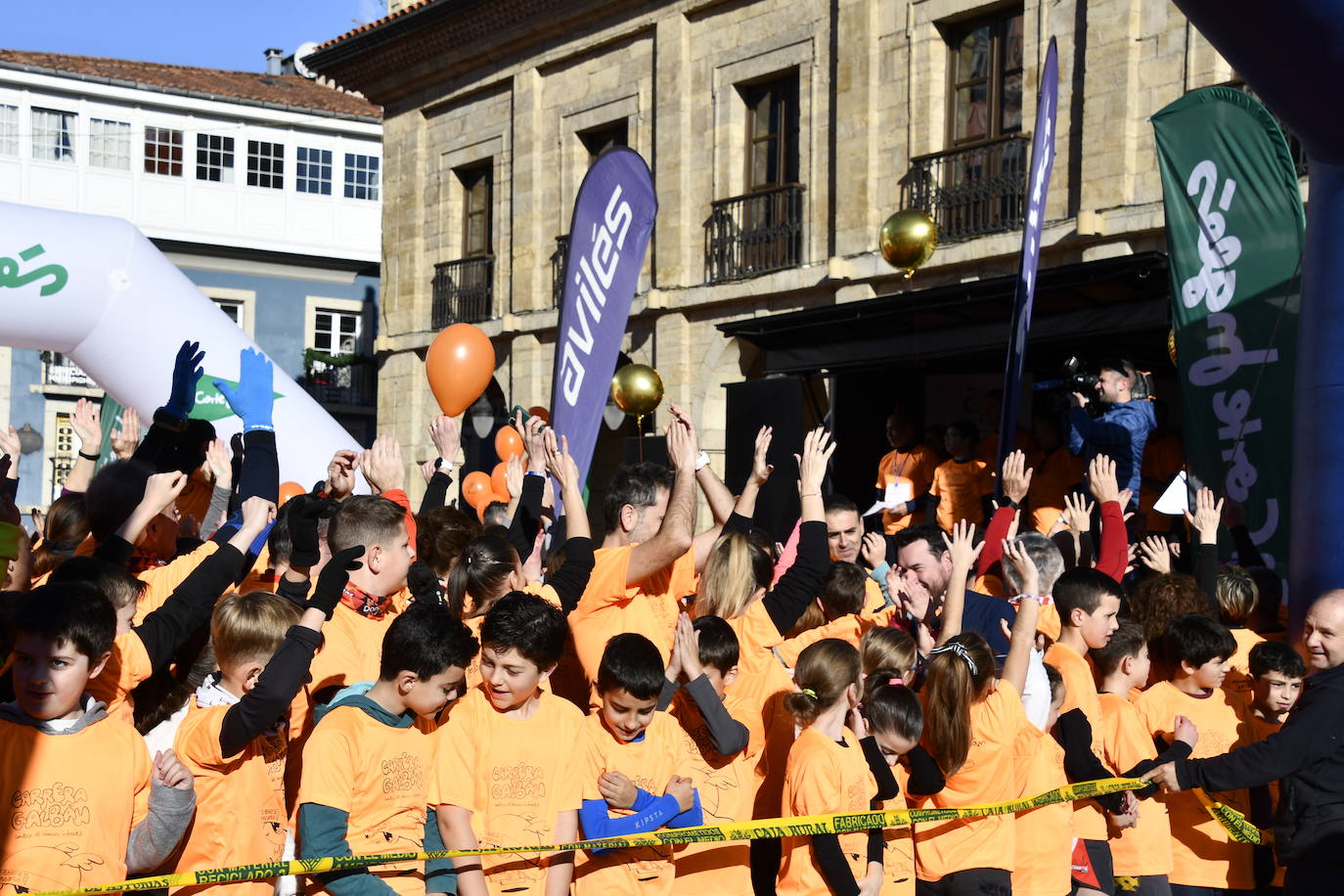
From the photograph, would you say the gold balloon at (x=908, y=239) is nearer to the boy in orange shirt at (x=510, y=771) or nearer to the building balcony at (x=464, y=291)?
the boy in orange shirt at (x=510, y=771)

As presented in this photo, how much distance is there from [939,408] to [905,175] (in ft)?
7.99

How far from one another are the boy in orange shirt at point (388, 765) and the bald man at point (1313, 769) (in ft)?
8.59

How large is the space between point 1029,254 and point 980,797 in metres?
4.60

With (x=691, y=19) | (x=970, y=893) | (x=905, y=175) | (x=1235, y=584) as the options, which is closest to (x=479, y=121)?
(x=691, y=19)

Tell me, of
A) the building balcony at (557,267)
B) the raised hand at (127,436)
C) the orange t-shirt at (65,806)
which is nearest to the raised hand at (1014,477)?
the raised hand at (127,436)

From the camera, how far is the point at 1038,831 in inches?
193

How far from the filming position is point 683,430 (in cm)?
521

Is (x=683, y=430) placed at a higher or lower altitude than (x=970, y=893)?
higher

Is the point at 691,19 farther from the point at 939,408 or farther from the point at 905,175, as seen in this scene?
the point at 939,408

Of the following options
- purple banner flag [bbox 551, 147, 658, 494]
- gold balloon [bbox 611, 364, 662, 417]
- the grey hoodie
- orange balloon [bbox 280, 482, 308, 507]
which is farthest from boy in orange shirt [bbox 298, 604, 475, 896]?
gold balloon [bbox 611, 364, 662, 417]

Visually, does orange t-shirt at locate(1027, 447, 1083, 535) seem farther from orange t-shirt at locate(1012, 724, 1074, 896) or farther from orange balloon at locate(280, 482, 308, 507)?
orange t-shirt at locate(1012, 724, 1074, 896)

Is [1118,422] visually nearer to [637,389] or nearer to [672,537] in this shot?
[672,537]

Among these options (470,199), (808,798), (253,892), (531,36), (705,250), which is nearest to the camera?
(253,892)

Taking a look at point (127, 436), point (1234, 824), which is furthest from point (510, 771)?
point (127, 436)
